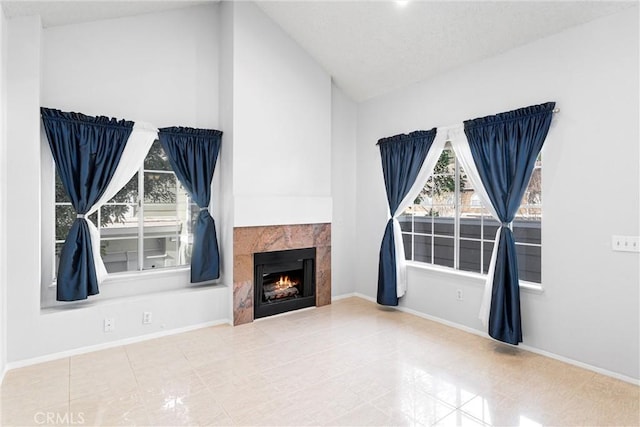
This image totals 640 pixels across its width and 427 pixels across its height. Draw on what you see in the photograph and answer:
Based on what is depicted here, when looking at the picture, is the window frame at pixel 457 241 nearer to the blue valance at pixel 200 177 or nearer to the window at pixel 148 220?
the blue valance at pixel 200 177

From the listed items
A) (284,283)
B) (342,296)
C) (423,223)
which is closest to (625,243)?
A: (423,223)

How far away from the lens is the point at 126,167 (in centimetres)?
370

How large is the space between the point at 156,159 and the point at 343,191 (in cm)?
251

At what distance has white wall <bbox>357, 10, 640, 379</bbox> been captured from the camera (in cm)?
276

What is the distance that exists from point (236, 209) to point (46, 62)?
2.23m

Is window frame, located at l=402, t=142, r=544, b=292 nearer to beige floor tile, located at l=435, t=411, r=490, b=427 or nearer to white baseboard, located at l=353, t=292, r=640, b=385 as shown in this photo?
white baseboard, located at l=353, t=292, r=640, b=385

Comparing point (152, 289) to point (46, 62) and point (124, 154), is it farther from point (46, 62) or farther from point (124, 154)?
point (46, 62)

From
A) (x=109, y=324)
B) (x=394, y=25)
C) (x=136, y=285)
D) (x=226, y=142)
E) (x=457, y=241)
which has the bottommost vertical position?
(x=109, y=324)

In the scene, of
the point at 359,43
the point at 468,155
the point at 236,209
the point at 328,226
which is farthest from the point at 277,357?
the point at 359,43

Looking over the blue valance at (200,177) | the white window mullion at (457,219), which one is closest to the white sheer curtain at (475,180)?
the white window mullion at (457,219)

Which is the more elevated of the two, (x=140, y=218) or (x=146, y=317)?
(x=140, y=218)

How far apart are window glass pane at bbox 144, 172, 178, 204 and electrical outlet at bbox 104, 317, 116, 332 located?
1.26 meters

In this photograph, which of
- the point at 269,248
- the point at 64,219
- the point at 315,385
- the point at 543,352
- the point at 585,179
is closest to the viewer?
the point at 315,385

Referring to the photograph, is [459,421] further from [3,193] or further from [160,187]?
[3,193]
